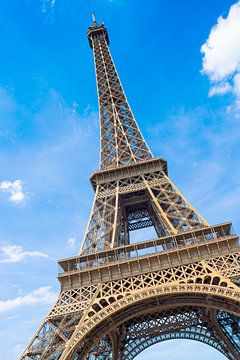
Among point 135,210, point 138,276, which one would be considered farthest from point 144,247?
point 135,210

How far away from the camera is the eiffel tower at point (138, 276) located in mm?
18594

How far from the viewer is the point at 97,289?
2041cm

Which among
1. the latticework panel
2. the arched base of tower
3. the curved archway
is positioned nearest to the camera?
the curved archway

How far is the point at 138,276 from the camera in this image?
2062cm

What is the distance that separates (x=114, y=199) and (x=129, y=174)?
2840 millimetres

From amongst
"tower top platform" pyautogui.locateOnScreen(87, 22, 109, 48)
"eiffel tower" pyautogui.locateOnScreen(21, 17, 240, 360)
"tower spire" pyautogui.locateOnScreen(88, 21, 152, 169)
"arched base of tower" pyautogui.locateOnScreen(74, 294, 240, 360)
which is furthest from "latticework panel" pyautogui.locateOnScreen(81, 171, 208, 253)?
"tower top platform" pyautogui.locateOnScreen(87, 22, 109, 48)

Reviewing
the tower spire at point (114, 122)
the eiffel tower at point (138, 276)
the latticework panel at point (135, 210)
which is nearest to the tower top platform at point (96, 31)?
the tower spire at point (114, 122)

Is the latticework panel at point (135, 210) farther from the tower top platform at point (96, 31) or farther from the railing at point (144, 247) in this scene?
the tower top platform at point (96, 31)

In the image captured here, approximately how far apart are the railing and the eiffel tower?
7 centimetres

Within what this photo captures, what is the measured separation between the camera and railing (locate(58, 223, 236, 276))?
21.6 m

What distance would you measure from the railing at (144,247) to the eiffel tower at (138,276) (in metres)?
0.07

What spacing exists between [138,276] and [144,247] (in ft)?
7.16

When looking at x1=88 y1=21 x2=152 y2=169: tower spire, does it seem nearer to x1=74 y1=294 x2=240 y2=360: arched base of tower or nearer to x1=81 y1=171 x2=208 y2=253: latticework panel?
x1=81 y1=171 x2=208 y2=253: latticework panel

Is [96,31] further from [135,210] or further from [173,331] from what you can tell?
[173,331]
